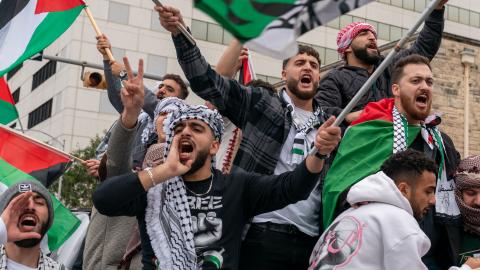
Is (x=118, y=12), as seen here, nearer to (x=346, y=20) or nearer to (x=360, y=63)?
(x=346, y=20)

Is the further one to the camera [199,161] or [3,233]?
[3,233]

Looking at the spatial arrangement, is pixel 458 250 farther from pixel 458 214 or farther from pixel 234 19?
pixel 234 19

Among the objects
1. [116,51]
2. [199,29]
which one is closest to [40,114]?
[116,51]

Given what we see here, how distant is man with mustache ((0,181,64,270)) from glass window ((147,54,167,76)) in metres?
34.0

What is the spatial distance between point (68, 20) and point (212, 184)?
280cm

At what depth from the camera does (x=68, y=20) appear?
21.8 ft

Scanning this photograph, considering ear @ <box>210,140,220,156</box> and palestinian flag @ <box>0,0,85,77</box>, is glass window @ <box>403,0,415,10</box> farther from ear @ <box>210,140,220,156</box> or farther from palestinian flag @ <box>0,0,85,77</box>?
ear @ <box>210,140,220,156</box>

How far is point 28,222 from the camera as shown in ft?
17.8

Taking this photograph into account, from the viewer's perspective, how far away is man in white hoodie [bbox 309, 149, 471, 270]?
387 centimetres

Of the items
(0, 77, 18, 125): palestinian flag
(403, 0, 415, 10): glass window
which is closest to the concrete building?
(403, 0, 415, 10): glass window

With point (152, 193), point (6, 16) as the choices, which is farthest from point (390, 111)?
point (6, 16)

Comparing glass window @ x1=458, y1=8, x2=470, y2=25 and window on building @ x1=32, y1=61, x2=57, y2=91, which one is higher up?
glass window @ x1=458, y1=8, x2=470, y2=25

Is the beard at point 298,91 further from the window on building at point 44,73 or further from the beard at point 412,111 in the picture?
A: the window on building at point 44,73

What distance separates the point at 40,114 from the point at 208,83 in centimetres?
4124
